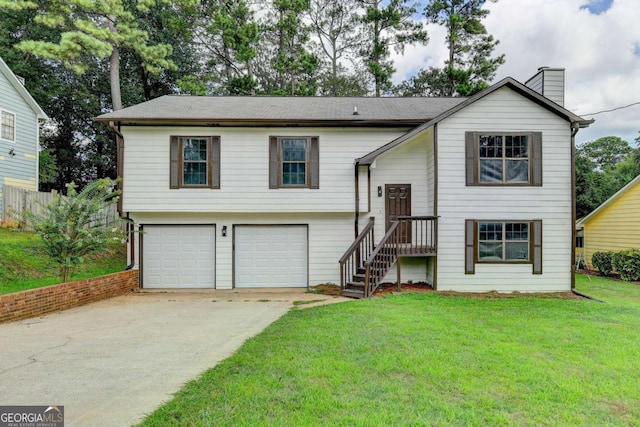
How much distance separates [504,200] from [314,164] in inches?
212

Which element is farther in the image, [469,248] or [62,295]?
[469,248]

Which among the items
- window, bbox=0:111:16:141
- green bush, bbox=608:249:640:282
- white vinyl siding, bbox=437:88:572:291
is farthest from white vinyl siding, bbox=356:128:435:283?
window, bbox=0:111:16:141

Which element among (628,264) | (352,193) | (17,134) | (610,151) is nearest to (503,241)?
(352,193)

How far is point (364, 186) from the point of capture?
1091 centimetres

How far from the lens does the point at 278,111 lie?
38.7 feet

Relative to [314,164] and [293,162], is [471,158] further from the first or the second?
[293,162]

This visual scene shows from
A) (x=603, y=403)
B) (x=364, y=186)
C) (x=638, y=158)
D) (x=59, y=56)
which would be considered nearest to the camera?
(x=603, y=403)

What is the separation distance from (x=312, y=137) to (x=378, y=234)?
3.52m

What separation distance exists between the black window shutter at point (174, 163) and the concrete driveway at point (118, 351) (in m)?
3.50

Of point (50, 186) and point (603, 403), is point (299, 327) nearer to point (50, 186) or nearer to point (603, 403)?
point (603, 403)

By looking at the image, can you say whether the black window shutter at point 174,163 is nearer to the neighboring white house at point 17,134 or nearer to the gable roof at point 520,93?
the gable roof at point 520,93

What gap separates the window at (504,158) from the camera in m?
10.2

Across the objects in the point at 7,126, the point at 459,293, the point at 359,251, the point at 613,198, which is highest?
the point at 7,126

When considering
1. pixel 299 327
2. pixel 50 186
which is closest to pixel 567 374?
pixel 299 327
